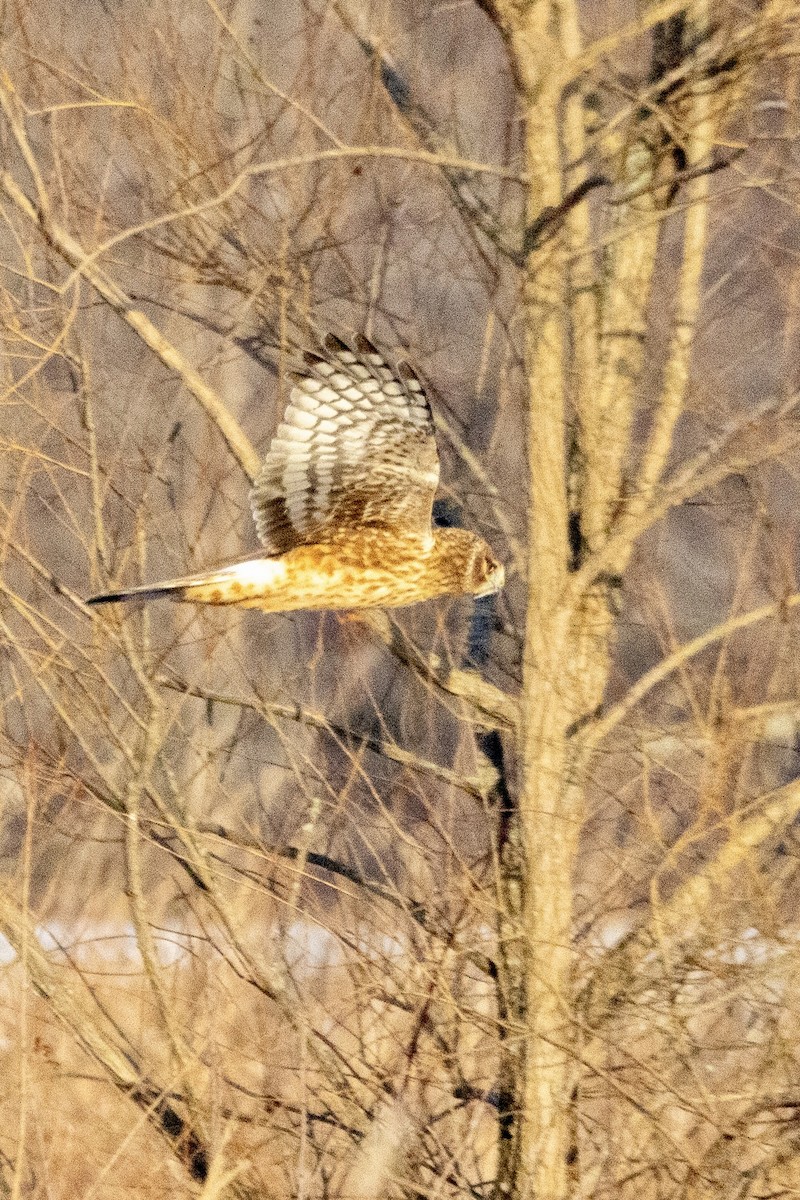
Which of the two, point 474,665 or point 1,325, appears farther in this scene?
point 474,665

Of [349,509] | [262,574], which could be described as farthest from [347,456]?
[262,574]

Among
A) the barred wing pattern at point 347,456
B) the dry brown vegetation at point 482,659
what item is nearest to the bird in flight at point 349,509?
the barred wing pattern at point 347,456

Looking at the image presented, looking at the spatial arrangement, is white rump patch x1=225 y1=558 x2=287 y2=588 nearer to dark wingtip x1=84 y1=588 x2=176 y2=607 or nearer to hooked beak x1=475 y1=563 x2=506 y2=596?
dark wingtip x1=84 y1=588 x2=176 y2=607

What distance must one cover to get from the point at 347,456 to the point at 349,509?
0.59ft

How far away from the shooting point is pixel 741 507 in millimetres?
5316

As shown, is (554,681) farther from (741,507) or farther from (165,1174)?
(165,1174)

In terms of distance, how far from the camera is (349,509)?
4406 mm

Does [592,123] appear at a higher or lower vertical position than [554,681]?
higher

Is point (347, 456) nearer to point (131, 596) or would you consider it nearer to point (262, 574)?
point (262, 574)

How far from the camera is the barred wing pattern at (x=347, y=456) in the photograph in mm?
4184

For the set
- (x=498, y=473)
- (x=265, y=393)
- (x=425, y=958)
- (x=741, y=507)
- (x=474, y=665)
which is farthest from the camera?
(x=265, y=393)

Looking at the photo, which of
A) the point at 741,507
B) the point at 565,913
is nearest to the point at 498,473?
the point at 741,507

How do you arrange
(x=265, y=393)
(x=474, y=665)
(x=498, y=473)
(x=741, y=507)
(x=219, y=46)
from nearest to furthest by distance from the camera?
(x=219, y=46) < (x=474, y=665) < (x=741, y=507) < (x=498, y=473) < (x=265, y=393)

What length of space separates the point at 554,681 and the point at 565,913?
0.67 meters
